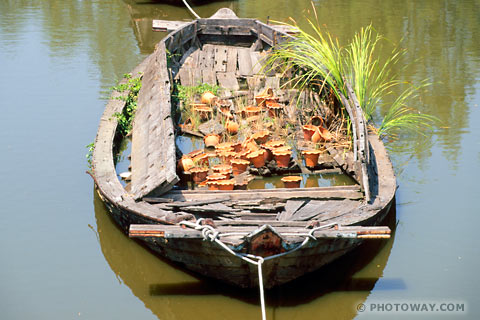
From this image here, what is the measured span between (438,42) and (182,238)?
8869mm

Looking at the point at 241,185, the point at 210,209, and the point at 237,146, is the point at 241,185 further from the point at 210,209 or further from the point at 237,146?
the point at 237,146

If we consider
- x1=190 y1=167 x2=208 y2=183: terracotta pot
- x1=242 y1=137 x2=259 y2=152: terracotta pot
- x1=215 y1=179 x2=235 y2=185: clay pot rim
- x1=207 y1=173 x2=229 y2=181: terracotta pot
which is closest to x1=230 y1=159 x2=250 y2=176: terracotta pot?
x1=242 y1=137 x2=259 y2=152: terracotta pot

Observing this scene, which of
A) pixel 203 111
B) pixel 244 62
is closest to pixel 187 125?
pixel 203 111

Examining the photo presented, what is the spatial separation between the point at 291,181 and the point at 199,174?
0.87 metres

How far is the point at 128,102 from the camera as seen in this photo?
7355 millimetres

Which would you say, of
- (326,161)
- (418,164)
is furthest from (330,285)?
(418,164)

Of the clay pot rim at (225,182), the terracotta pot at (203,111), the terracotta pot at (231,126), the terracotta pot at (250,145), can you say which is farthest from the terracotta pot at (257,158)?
the terracotta pot at (203,111)

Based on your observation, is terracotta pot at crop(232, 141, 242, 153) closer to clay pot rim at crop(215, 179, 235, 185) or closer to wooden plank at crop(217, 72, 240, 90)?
clay pot rim at crop(215, 179, 235, 185)

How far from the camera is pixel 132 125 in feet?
23.0

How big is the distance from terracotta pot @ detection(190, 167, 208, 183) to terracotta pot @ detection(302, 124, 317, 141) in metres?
1.51

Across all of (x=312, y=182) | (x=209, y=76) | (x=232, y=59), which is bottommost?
(x=312, y=182)

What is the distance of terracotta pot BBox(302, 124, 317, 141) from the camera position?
21.6ft

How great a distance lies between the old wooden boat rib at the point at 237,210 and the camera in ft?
13.1

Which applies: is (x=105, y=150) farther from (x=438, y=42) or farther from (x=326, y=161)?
(x=438, y=42)
